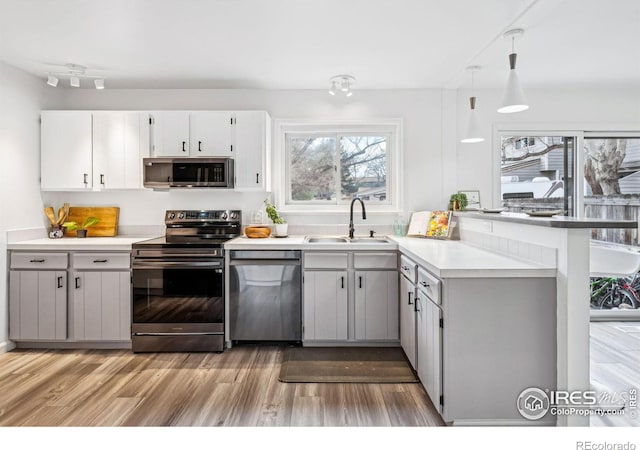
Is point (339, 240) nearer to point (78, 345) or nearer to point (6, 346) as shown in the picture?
point (78, 345)

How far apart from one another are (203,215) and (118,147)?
99cm

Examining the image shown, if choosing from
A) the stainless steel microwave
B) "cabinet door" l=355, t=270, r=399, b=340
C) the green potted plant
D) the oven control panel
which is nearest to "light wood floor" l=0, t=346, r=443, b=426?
"cabinet door" l=355, t=270, r=399, b=340

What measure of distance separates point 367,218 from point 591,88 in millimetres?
2634

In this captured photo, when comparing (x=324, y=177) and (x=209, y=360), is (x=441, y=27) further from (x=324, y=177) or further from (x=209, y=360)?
(x=209, y=360)

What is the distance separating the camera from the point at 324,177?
158 inches

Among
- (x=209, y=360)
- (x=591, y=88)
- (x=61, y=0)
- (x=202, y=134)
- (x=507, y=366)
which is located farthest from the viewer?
(x=591, y=88)

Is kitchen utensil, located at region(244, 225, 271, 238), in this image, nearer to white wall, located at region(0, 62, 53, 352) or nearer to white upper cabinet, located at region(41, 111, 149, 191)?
white upper cabinet, located at region(41, 111, 149, 191)

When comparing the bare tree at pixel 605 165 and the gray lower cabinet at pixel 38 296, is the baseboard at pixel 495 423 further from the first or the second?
the gray lower cabinet at pixel 38 296

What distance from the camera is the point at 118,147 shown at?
11.7 ft

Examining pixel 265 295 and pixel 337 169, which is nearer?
pixel 265 295

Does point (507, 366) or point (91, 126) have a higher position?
point (91, 126)

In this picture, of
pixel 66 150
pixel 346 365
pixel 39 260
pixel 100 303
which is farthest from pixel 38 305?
pixel 346 365

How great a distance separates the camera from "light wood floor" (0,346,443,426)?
2.18 m

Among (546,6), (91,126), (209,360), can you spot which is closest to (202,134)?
(91,126)
